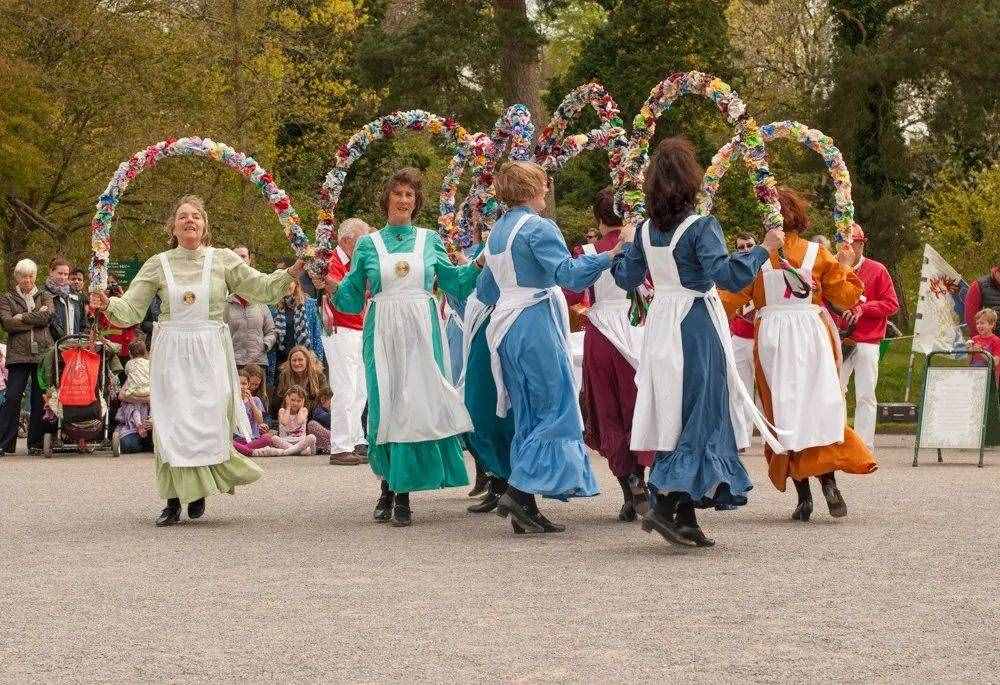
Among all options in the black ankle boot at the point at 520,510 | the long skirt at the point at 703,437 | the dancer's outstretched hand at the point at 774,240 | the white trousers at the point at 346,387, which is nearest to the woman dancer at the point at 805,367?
the dancer's outstretched hand at the point at 774,240

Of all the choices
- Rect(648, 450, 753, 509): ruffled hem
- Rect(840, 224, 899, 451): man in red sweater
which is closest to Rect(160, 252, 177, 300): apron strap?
Rect(648, 450, 753, 509): ruffled hem

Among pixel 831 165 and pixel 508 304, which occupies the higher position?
pixel 831 165

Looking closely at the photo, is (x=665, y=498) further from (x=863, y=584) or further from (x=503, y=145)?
(x=503, y=145)

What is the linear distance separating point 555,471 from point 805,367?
1.78 metres

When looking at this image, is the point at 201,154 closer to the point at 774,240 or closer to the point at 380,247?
the point at 380,247

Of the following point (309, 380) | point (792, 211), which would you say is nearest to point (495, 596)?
point (792, 211)

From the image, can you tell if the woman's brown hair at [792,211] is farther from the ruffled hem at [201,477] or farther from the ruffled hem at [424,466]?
the ruffled hem at [201,477]

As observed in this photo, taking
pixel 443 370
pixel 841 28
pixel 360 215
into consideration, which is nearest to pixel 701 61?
pixel 841 28

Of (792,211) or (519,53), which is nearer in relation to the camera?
(792,211)

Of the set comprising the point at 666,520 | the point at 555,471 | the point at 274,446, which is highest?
the point at 555,471

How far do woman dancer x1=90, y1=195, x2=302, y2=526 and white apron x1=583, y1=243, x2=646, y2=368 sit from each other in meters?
1.82

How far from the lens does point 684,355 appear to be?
882 cm

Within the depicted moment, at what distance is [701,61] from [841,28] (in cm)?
442

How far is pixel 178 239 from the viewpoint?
10961 millimetres
